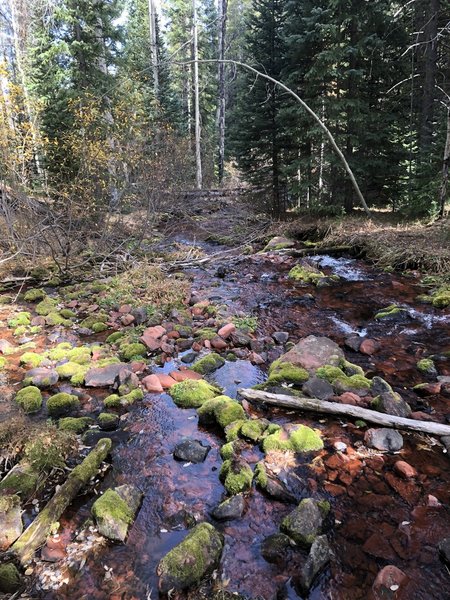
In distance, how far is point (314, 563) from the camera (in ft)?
8.95

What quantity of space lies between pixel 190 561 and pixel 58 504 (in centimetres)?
125

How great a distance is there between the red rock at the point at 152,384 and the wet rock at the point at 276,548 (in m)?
2.56

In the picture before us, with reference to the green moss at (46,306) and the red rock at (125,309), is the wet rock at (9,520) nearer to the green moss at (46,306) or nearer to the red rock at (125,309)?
the red rock at (125,309)

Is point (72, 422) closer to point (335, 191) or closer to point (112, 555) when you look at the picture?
point (112, 555)

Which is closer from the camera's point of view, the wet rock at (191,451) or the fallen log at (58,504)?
the fallen log at (58,504)

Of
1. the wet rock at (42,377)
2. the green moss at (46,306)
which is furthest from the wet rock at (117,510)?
the green moss at (46,306)

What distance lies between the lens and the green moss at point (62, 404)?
4699mm

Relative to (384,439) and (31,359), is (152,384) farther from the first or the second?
(384,439)

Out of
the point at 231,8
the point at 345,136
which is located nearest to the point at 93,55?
the point at 345,136

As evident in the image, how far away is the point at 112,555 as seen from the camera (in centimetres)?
290

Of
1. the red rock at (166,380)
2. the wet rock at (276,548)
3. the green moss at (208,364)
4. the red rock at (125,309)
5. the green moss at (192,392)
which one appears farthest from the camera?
the red rock at (125,309)

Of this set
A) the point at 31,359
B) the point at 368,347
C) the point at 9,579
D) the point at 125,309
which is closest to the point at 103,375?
the point at 31,359

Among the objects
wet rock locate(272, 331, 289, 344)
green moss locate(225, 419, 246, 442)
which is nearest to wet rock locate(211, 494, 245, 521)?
green moss locate(225, 419, 246, 442)

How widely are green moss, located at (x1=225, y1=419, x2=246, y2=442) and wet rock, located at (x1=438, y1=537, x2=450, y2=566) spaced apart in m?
1.95
